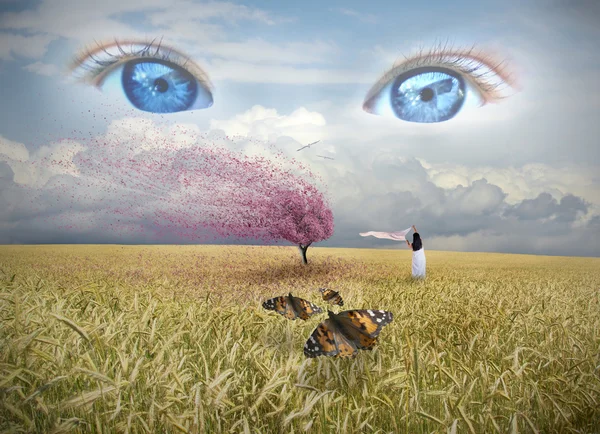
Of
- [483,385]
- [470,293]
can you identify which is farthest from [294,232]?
[483,385]

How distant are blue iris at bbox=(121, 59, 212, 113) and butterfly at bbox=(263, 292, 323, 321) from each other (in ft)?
14.5

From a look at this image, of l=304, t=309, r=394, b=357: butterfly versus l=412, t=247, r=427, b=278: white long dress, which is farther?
l=412, t=247, r=427, b=278: white long dress

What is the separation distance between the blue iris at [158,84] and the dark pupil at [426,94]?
3969 millimetres

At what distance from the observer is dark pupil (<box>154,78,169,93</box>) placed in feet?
21.4

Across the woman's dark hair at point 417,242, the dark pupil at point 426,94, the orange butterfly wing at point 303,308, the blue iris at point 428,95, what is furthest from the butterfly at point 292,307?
the woman's dark hair at point 417,242

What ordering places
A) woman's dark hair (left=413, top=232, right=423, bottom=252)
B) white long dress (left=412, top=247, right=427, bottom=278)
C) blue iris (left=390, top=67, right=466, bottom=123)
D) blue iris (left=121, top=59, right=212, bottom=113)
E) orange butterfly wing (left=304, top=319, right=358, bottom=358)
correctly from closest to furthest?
orange butterfly wing (left=304, top=319, right=358, bottom=358), blue iris (left=121, top=59, right=212, bottom=113), blue iris (left=390, top=67, right=466, bottom=123), woman's dark hair (left=413, top=232, right=423, bottom=252), white long dress (left=412, top=247, right=427, bottom=278)

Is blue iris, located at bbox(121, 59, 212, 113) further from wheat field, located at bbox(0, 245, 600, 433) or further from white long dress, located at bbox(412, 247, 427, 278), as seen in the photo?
white long dress, located at bbox(412, 247, 427, 278)

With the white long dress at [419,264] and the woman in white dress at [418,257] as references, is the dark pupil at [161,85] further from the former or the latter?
the white long dress at [419,264]

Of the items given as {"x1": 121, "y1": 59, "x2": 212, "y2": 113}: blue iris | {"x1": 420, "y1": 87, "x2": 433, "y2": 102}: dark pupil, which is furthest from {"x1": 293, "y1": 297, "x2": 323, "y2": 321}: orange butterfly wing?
{"x1": 420, "y1": 87, "x2": 433, "y2": 102}: dark pupil

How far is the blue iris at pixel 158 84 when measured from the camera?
6400 mm

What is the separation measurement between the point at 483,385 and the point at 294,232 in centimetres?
717

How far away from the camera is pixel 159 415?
214 centimetres

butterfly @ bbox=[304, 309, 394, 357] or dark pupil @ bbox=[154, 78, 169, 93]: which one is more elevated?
dark pupil @ bbox=[154, 78, 169, 93]

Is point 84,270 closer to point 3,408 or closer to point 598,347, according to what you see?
point 3,408
